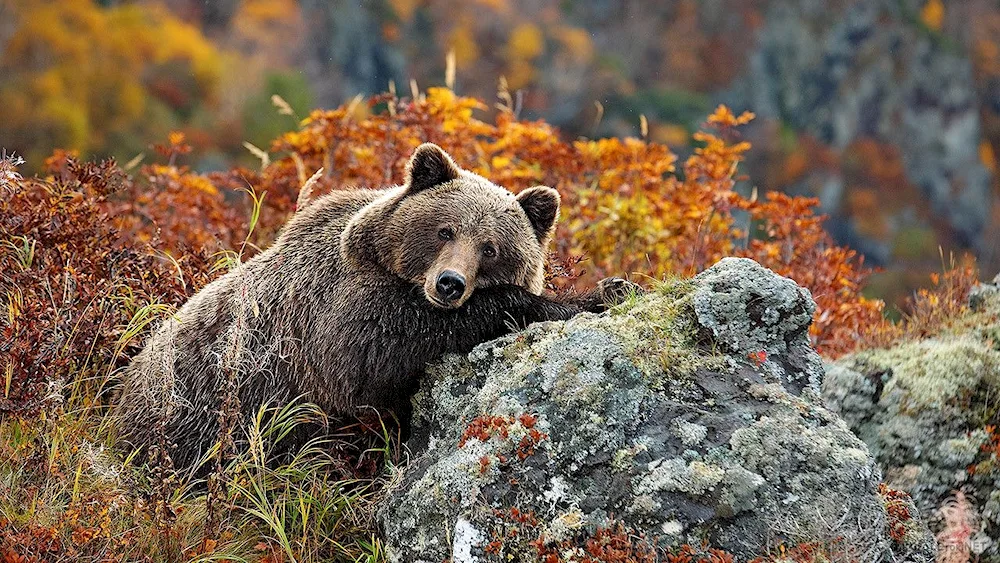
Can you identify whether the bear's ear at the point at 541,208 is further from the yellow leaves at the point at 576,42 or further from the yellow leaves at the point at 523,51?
the yellow leaves at the point at 576,42

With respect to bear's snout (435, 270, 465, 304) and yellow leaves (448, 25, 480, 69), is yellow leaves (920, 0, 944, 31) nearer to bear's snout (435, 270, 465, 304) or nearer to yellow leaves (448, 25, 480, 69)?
yellow leaves (448, 25, 480, 69)

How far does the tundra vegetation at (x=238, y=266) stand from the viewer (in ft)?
13.2

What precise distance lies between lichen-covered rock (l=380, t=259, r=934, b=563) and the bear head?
0.44 metres

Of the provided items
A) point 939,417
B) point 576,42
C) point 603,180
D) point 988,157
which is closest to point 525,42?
point 576,42

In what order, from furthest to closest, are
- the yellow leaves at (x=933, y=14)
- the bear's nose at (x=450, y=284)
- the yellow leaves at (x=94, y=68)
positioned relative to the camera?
the yellow leaves at (x=933, y=14)
the yellow leaves at (x=94, y=68)
the bear's nose at (x=450, y=284)

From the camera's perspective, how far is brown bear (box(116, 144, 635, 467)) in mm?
4582

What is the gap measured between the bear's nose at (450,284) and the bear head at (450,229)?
101 mm

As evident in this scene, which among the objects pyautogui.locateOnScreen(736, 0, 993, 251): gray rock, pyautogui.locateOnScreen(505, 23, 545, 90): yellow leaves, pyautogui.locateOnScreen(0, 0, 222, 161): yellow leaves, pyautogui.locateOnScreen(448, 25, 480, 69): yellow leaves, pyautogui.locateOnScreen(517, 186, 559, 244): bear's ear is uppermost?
pyautogui.locateOnScreen(736, 0, 993, 251): gray rock

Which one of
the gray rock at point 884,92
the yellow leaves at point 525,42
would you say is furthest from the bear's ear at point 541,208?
the gray rock at point 884,92

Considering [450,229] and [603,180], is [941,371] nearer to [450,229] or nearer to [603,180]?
[450,229]

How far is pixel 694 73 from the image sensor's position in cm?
5872

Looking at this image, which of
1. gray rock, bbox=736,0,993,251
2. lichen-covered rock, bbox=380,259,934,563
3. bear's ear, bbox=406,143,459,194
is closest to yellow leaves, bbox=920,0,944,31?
gray rock, bbox=736,0,993,251

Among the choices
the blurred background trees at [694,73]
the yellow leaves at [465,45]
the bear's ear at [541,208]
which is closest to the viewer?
the bear's ear at [541,208]

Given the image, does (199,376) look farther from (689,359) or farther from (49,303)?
(689,359)
